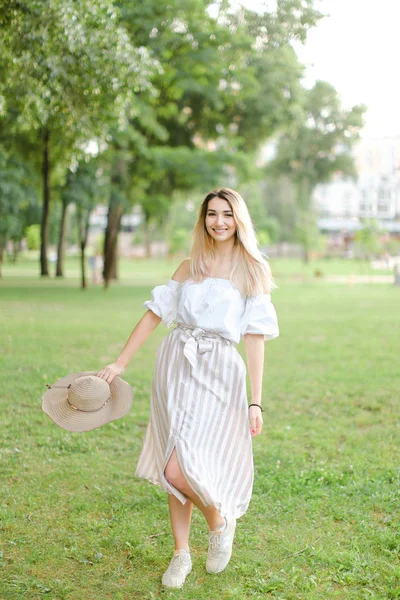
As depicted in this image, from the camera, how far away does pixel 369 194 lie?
97000mm

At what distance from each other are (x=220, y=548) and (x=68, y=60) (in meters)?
7.67

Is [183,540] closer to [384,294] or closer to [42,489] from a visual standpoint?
[42,489]

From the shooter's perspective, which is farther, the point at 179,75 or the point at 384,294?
the point at 384,294

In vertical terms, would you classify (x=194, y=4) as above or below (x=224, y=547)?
above

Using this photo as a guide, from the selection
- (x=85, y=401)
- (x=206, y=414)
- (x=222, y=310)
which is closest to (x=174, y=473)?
(x=206, y=414)

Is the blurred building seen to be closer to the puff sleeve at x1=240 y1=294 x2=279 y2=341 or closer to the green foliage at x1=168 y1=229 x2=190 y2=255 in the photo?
the green foliage at x1=168 y1=229 x2=190 y2=255

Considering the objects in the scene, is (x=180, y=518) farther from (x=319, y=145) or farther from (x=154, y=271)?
(x=319, y=145)

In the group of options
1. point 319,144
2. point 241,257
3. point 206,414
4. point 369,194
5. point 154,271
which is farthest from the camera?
point 369,194

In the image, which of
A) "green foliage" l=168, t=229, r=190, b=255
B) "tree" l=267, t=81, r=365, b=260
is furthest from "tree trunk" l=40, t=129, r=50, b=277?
"green foliage" l=168, t=229, r=190, b=255

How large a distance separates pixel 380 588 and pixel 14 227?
35.9m

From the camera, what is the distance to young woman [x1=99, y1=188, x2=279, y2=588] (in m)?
3.60

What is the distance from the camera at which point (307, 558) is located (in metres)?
4.17

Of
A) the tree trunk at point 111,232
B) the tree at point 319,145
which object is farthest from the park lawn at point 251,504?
the tree at point 319,145

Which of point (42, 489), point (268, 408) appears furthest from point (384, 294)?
point (42, 489)
